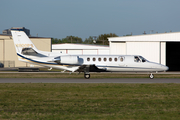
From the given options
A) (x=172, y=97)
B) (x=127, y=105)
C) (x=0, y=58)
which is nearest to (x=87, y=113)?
(x=127, y=105)

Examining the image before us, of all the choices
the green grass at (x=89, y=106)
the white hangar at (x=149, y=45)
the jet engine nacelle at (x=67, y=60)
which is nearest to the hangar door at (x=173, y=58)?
the white hangar at (x=149, y=45)

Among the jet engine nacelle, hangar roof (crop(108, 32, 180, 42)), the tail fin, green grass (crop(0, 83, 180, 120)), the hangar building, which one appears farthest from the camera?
the hangar building

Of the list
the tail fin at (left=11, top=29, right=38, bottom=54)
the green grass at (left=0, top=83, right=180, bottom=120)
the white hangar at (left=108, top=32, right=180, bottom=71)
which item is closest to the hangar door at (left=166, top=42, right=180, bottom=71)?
the white hangar at (left=108, top=32, right=180, bottom=71)

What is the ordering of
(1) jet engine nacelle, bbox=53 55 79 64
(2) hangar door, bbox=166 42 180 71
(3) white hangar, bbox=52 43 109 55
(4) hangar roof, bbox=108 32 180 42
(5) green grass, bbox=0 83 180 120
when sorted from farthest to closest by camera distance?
(3) white hangar, bbox=52 43 109 55 → (2) hangar door, bbox=166 42 180 71 → (4) hangar roof, bbox=108 32 180 42 → (1) jet engine nacelle, bbox=53 55 79 64 → (5) green grass, bbox=0 83 180 120

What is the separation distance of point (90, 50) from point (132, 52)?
23.3 meters

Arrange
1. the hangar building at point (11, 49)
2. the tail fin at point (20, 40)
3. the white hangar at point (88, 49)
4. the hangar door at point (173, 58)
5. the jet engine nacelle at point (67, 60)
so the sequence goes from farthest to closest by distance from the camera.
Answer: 1. the white hangar at point (88, 49)
2. the hangar building at point (11, 49)
3. the hangar door at point (173, 58)
4. the tail fin at point (20, 40)
5. the jet engine nacelle at point (67, 60)

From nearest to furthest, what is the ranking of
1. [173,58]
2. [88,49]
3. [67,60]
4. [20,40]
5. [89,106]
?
1. [89,106]
2. [67,60]
3. [20,40]
4. [173,58]
5. [88,49]

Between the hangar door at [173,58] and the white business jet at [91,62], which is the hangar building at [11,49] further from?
the white business jet at [91,62]

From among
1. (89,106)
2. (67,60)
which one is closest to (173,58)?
(67,60)

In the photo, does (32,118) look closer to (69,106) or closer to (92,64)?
(69,106)

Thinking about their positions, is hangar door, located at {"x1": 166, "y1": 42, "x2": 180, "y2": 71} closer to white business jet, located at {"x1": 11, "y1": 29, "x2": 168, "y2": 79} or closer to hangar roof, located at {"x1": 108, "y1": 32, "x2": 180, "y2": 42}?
hangar roof, located at {"x1": 108, "y1": 32, "x2": 180, "y2": 42}

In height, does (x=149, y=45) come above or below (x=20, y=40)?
above

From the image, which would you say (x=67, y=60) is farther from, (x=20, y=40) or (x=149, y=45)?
(x=149, y=45)

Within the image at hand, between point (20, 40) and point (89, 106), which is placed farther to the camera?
point (20, 40)
